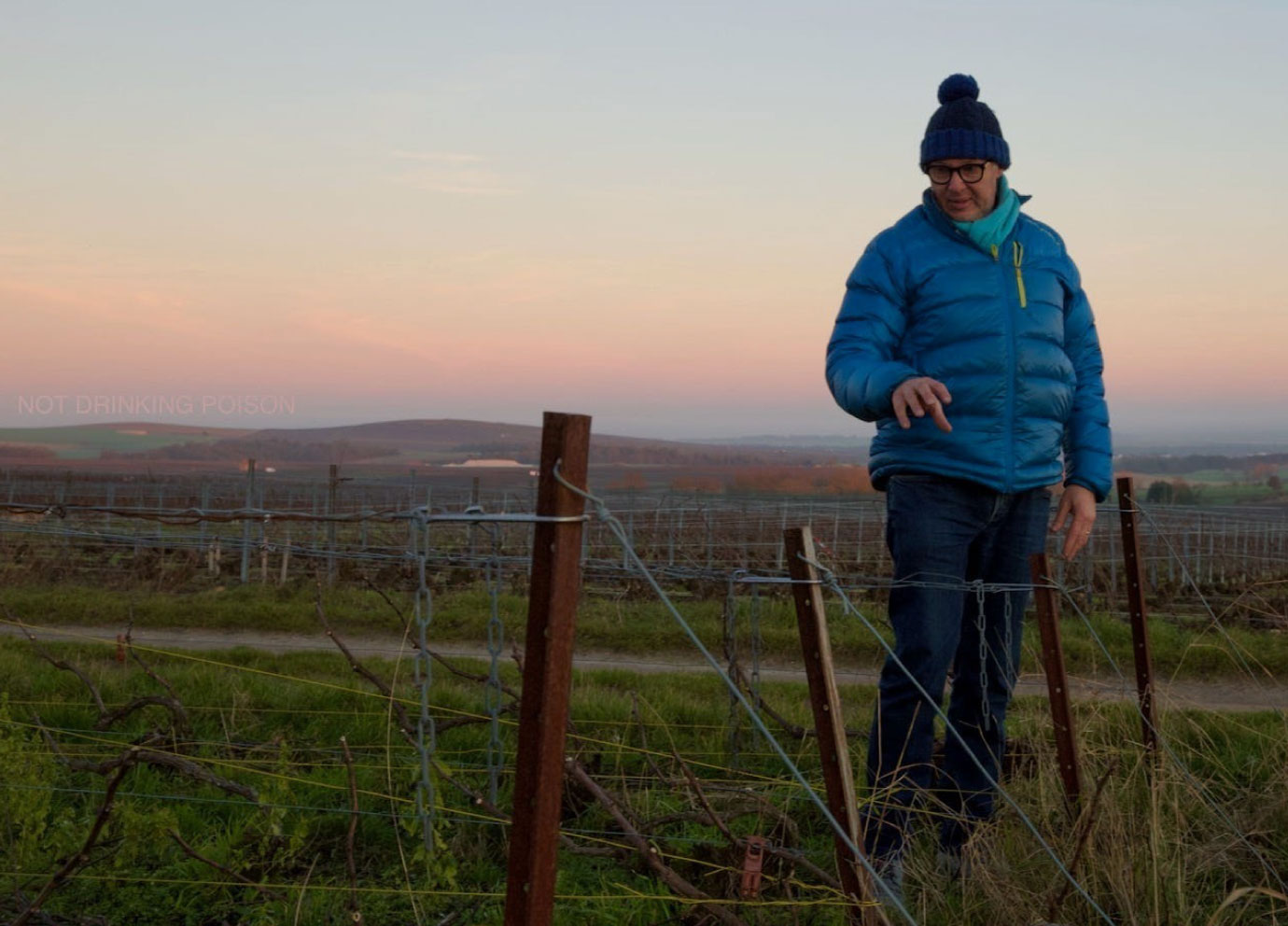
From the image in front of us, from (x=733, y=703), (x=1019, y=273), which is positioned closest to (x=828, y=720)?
(x=1019, y=273)

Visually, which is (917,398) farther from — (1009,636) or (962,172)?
(1009,636)

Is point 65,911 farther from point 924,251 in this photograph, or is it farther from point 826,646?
point 924,251

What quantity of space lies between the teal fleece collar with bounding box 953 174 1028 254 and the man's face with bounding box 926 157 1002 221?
28 millimetres

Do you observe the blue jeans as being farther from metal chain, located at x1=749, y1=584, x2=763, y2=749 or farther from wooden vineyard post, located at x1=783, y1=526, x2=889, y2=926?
metal chain, located at x1=749, y1=584, x2=763, y2=749

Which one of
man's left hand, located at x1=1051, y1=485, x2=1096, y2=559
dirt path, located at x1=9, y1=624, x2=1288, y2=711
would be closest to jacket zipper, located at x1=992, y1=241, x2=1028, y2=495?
man's left hand, located at x1=1051, y1=485, x2=1096, y2=559

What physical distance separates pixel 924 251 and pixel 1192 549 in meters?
18.6

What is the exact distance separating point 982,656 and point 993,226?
1.15 m

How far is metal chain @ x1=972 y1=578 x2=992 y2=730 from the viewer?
128 inches

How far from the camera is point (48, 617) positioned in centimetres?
1073

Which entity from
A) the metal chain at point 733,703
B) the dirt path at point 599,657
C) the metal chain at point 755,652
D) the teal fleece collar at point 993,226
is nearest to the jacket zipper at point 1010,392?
the teal fleece collar at point 993,226

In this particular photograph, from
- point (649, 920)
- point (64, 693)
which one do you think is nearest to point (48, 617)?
point (64, 693)

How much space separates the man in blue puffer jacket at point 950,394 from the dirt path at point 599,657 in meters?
3.90

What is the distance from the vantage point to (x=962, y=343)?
306 cm

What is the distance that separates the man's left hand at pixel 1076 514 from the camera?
129 inches
